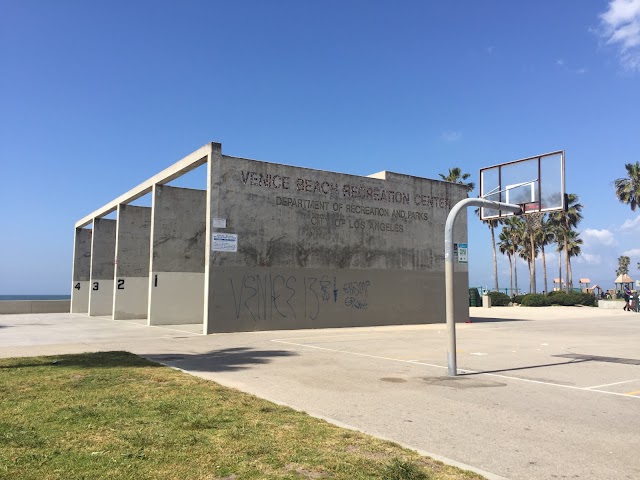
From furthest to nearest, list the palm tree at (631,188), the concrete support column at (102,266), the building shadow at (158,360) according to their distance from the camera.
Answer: the palm tree at (631,188), the concrete support column at (102,266), the building shadow at (158,360)

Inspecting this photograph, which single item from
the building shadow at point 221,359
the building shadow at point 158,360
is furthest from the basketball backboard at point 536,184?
the building shadow at point 158,360

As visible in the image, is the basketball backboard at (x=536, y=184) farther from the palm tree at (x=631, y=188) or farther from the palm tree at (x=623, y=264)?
the palm tree at (x=623, y=264)

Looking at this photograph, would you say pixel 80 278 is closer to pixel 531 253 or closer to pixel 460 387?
pixel 460 387

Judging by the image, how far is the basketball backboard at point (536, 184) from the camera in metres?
14.2

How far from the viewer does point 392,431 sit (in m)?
5.82

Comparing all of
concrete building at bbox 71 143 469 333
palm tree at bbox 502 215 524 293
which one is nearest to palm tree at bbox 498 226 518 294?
palm tree at bbox 502 215 524 293

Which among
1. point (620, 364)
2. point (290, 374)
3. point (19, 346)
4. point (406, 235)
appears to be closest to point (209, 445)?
point (290, 374)

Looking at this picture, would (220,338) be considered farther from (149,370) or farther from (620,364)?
(620,364)

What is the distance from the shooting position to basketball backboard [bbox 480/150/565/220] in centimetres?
1418

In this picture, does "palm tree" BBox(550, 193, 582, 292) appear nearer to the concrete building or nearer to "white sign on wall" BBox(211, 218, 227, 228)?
the concrete building

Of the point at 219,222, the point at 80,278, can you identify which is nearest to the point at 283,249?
the point at 219,222

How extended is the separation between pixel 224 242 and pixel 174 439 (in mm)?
14447

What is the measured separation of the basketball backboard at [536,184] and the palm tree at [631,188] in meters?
47.6

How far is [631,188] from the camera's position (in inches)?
2136
